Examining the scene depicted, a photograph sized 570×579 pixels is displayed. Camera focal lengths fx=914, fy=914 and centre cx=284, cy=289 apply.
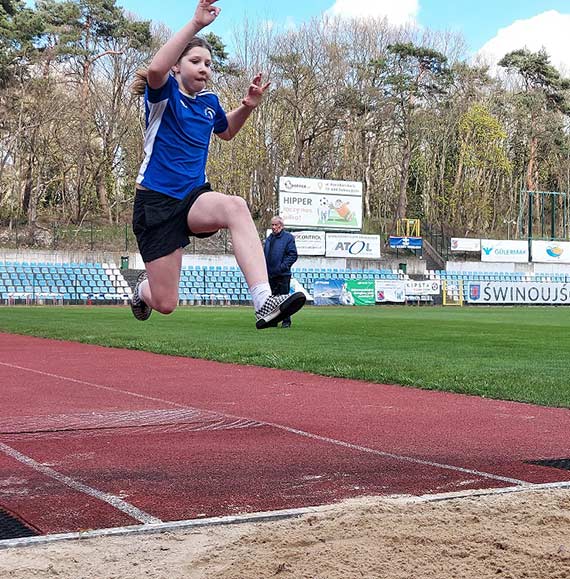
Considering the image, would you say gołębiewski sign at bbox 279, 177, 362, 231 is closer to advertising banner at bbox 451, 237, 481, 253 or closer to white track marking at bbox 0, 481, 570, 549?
advertising banner at bbox 451, 237, 481, 253

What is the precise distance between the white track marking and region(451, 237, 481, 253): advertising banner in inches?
1886

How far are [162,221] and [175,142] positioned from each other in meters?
0.45

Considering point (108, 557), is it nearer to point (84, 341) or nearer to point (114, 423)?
point (114, 423)

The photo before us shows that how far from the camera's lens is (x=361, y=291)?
41.4m

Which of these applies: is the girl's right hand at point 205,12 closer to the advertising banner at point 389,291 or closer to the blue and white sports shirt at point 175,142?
the blue and white sports shirt at point 175,142

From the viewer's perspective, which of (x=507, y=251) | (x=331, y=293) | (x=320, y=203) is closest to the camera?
(x=331, y=293)

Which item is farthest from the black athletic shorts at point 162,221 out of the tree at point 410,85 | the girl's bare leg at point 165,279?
the tree at point 410,85

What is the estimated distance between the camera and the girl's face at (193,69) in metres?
5.06

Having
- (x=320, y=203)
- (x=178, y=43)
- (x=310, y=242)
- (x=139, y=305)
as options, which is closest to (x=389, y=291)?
(x=310, y=242)

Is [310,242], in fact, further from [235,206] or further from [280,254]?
[235,206]

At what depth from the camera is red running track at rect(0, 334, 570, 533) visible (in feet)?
15.9

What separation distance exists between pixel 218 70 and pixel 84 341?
129 feet

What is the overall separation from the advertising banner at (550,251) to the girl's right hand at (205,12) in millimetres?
51066

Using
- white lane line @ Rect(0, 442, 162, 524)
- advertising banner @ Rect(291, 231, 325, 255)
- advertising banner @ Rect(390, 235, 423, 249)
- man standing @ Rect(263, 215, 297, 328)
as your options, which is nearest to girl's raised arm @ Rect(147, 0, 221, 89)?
white lane line @ Rect(0, 442, 162, 524)
